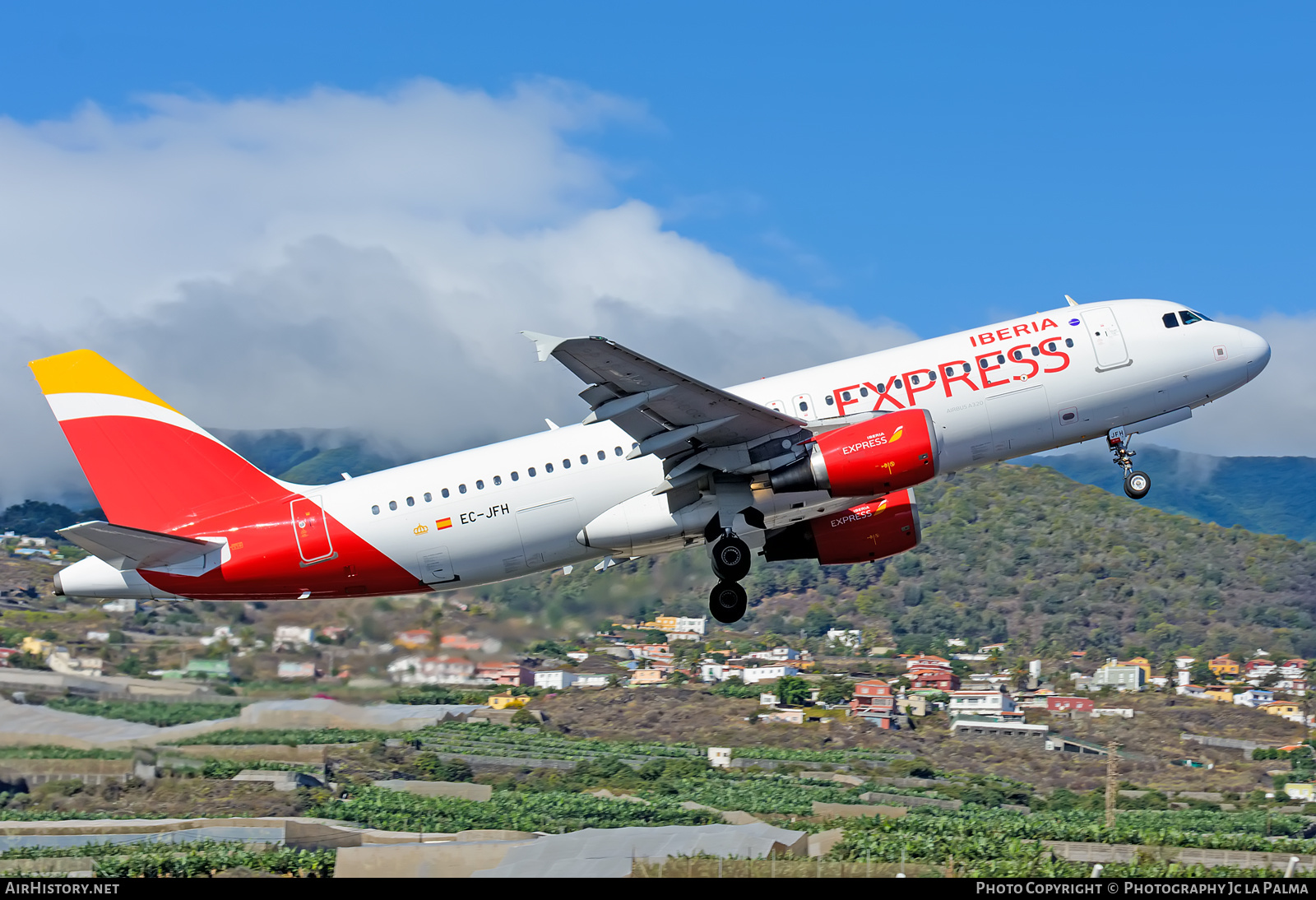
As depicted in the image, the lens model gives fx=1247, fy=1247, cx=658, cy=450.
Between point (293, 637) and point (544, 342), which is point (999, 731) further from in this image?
point (544, 342)

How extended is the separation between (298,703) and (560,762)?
104 feet

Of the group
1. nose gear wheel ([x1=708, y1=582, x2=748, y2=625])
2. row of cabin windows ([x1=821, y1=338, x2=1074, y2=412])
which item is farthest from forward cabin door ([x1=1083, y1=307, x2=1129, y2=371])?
nose gear wheel ([x1=708, y1=582, x2=748, y2=625])

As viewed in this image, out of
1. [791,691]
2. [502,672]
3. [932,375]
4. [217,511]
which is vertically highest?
[932,375]

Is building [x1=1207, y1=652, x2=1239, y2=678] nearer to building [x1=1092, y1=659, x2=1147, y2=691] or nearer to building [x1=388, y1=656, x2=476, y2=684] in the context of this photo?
building [x1=1092, y1=659, x2=1147, y2=691]

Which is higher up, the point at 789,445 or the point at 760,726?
the point at 789,445

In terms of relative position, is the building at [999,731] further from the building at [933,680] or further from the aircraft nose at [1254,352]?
the aircraft nose at [1254,352]

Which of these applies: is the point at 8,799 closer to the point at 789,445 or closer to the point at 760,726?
the point at 789,445

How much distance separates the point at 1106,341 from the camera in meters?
29.7

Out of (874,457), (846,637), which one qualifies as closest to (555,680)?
(874,457)

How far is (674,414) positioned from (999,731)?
182 ft

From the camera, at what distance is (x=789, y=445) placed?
28094 millimetres

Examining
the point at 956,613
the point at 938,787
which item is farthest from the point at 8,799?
the point at 956,613

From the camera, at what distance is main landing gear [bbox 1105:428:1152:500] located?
99.3ft
